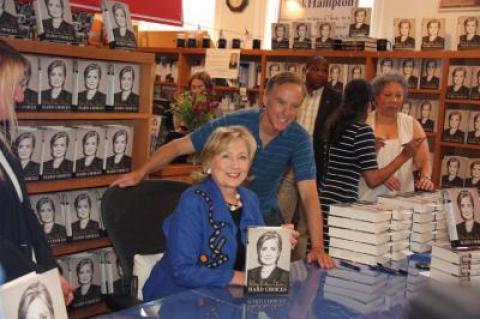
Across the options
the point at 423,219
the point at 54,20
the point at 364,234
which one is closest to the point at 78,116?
the point at 54,20

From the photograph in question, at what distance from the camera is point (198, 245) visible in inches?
80.0

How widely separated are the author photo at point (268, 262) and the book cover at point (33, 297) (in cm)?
70

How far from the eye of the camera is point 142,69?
3.58 meters

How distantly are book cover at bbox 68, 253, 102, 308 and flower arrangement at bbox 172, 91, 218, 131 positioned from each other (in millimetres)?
1315

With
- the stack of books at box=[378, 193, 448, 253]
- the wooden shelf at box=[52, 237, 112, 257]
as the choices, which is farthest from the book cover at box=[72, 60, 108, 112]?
the stack of books at box=[378, 193, 448, 253]

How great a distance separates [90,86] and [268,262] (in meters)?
1.81

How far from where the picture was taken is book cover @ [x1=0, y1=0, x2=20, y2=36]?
287 centimetres

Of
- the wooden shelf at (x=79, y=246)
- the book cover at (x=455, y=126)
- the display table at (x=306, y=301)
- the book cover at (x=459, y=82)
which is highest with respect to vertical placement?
the book cover at (x=459, y=82)

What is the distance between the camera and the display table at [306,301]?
1735 millimetres

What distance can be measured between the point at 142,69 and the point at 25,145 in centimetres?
84

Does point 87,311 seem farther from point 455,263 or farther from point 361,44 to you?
point 361,44

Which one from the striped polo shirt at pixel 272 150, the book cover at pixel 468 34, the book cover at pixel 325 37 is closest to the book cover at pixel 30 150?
the striped polo shirt at pixel 272 150

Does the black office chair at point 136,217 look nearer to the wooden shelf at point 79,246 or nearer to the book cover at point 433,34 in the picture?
the wooden shelf at point 79,246

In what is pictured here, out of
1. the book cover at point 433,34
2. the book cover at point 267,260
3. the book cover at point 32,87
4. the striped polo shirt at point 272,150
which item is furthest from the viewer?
the book cover at point 433,34
